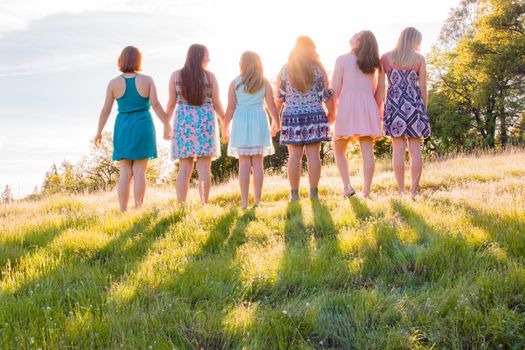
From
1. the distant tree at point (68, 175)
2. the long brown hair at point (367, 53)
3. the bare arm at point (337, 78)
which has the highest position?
the long brown hair at point (367, 53)

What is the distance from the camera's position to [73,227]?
586 centimetres

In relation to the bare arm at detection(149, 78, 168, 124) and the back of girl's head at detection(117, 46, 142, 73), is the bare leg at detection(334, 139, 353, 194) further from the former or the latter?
the back of girl's head at detection(117, 46, 142, 73)

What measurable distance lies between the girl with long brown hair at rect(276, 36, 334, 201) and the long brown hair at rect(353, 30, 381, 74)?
1.91 feet

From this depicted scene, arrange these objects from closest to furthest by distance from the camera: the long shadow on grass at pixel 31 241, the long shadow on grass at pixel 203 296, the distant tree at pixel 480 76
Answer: the long shadow on grass at pixel 203 296 → the long shadow on grass at pixel 31 241 → the distant tree at pixel 480 76

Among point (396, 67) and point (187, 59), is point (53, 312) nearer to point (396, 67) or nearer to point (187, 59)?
point (187, 59)

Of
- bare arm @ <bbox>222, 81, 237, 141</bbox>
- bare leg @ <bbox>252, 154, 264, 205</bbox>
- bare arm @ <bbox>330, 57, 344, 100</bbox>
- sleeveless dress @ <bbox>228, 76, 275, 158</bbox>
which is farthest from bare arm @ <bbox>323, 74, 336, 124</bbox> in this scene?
bare arm @ <bbox>222, 81, 237, 141</bbox>

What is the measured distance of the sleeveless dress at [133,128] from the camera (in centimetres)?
787

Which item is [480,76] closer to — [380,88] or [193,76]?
[380,88]

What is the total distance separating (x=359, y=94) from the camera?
806 centimetres

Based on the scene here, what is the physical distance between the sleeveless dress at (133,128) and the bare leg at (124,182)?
206mm

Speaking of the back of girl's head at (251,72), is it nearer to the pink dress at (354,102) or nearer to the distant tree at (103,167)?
the pink dress at (354,102)

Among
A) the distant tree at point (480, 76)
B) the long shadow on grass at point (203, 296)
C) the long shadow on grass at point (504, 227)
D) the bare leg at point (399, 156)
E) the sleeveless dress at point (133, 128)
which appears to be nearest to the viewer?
the long shadow on grass at point (203, 296)

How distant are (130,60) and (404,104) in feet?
13.6

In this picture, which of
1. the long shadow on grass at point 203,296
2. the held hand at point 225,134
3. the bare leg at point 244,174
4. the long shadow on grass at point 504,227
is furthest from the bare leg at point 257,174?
the long shadow on grass at point 504,227
